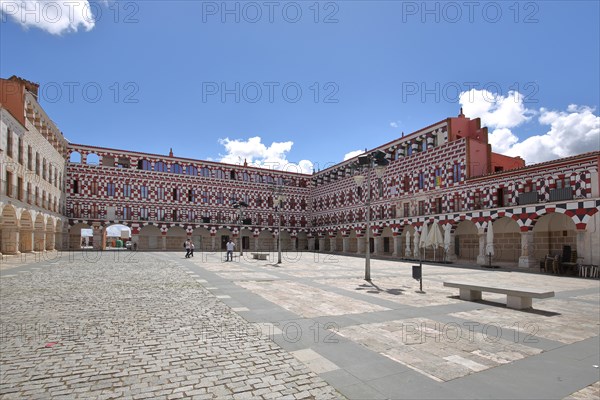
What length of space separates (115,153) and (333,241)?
29.9 m

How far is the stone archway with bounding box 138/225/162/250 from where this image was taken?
151ft

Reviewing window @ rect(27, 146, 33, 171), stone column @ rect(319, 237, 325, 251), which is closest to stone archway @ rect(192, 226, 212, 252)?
stone column @ rect(319, 237, 325, 251)

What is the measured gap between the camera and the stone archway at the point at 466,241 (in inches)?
1184

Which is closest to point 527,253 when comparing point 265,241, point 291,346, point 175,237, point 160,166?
point 291,346

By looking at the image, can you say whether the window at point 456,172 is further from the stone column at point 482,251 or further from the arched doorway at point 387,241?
the arched doorway at point 387,241

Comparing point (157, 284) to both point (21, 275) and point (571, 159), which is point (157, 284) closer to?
point (21, 275)

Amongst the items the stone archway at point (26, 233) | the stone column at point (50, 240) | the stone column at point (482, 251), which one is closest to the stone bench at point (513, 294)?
the stone column at point (482, 251)

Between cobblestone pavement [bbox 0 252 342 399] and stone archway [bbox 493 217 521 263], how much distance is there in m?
25.0

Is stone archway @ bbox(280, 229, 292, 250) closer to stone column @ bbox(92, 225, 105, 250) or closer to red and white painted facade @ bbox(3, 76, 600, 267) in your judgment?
red and white painted facade @ bbox(3, 76, 600, 267)

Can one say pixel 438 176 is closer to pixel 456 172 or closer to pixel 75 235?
pixel 456 172

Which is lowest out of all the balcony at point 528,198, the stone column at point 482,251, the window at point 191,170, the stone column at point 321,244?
the stone column at point 321,244

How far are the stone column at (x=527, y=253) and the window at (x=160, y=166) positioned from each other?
40.7 metres

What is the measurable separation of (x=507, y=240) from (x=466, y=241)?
389 centimetres

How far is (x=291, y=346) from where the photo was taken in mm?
5676
